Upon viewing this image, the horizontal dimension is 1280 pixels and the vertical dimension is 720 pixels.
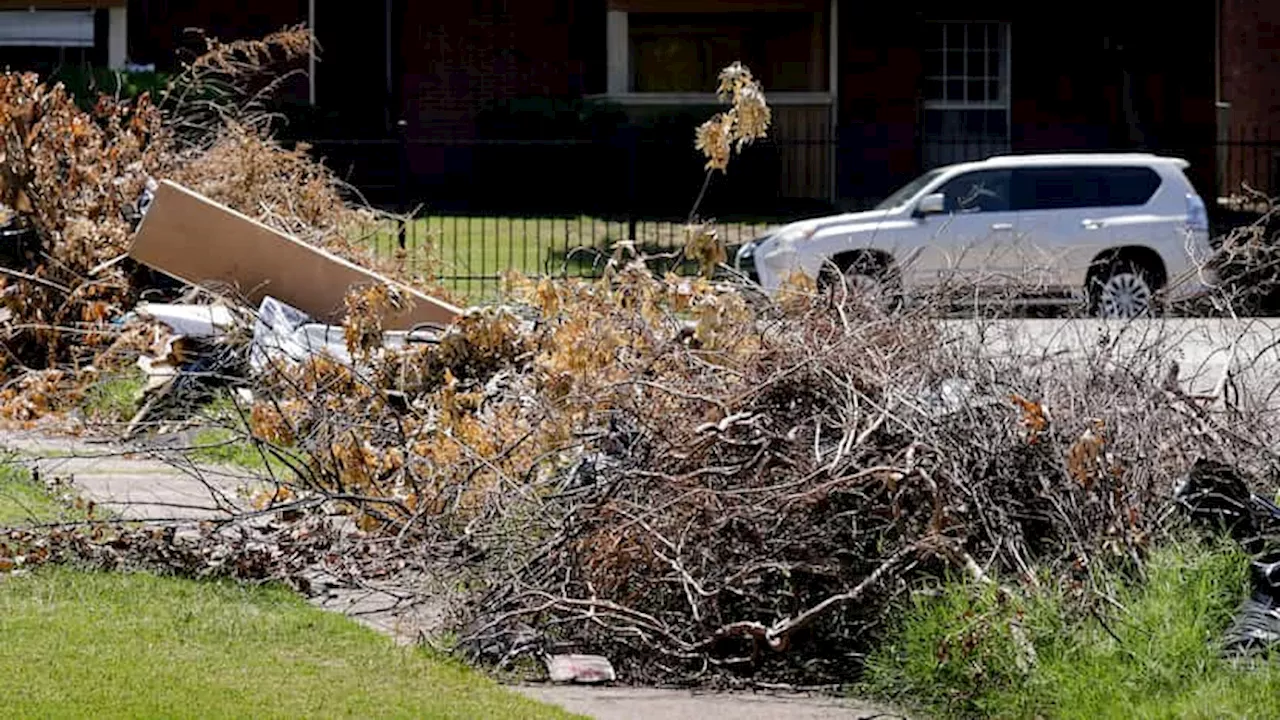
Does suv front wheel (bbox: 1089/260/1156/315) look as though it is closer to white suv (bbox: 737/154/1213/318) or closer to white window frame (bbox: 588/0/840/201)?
white suv (bbox: 737/154/1213/318)

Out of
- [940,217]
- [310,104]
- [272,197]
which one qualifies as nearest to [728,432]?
[272,197]

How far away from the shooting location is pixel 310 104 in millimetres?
28188

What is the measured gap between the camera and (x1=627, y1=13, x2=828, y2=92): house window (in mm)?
30281

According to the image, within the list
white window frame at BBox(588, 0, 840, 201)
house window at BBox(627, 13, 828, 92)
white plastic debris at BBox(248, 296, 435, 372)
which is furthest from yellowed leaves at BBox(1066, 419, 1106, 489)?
house window at BBox(627, 13, 828, 92)

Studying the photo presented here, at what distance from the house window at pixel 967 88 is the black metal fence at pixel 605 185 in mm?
160

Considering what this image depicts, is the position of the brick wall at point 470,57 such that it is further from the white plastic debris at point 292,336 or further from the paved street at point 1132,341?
the paved street at point 1132,341

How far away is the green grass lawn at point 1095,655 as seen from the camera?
6.53 meters

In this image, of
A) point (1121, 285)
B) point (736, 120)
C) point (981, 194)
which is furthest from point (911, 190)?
point (736, 120)

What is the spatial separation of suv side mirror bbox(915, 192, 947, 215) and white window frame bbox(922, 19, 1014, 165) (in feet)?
33.4

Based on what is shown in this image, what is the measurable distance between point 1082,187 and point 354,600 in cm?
1351

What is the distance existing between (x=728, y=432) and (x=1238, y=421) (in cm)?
218

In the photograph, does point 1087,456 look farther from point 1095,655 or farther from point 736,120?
point 736,120

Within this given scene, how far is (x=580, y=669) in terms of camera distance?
7.59 m

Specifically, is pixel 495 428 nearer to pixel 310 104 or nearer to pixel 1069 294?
pixel 1069 294
